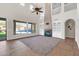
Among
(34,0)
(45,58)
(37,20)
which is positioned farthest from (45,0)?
(45,58)

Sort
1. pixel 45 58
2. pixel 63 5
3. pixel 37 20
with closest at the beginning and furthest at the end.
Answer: pixel 45 58
pixel 63 5
pixel 37 20

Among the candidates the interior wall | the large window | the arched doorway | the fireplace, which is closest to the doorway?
the interior wall

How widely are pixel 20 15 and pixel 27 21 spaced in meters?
0.22

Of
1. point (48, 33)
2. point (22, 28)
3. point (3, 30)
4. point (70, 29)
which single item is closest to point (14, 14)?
point (22, 28)

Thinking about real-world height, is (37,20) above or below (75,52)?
above

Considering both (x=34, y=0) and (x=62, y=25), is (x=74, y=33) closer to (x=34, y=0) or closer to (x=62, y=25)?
(x=62, y=25)

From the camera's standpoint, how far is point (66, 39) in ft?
9.14

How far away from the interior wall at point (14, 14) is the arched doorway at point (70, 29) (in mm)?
771

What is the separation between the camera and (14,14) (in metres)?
2.81

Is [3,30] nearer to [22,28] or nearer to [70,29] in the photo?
[22,28]

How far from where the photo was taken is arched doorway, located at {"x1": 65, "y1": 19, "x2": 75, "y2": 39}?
2.67 metres

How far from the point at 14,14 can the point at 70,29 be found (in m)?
1.36

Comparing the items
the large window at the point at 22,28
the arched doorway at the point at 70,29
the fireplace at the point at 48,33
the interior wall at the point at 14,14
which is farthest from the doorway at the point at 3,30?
the arched doorway at the point at 70,29

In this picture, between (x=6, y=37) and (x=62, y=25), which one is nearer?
(x=6, y=37)
